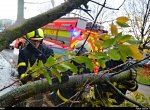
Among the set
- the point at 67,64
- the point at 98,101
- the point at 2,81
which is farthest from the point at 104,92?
the point at 2,81

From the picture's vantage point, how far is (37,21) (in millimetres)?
1489

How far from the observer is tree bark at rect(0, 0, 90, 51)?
1.49 m

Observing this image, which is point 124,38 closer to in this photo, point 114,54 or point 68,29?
point 114,54

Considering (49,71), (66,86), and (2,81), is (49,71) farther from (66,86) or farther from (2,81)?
(2,81)

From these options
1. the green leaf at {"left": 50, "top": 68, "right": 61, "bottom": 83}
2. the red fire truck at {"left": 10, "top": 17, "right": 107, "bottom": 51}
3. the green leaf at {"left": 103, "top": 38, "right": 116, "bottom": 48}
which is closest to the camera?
the green leaf at {"left": 103, "top": 38, "right": 116, "bottom": 48}

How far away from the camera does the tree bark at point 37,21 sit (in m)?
1.49

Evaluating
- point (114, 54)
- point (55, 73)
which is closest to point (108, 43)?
point (114, 54)

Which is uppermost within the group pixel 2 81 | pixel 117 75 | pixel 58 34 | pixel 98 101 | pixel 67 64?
pixel 67 64

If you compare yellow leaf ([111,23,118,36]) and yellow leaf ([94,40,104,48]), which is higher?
yellow leaf ([111,23,118,36])

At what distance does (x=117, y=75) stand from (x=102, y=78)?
185 mm

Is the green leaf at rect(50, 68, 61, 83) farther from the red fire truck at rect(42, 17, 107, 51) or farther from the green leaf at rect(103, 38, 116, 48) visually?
the red fire truck at rect(42, 17, 107, 51)

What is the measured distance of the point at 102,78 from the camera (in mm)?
1778

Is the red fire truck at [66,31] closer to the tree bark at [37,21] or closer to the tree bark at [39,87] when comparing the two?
the tree bark at [39,87]

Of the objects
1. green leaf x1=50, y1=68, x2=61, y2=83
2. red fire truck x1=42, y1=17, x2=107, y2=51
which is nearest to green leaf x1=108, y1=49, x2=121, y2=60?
green leaf x1=50, y1=68, x2=61, y2=83
